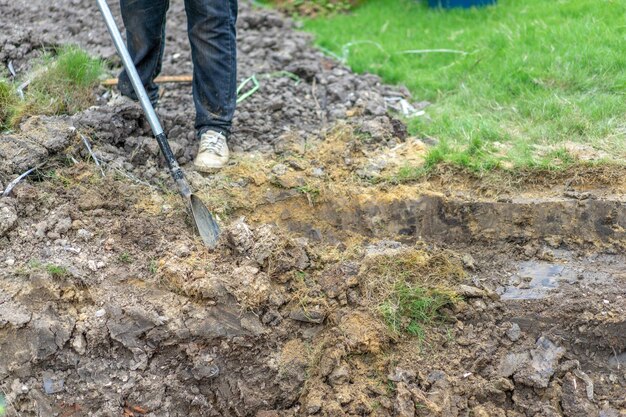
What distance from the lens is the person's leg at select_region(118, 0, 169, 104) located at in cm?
408

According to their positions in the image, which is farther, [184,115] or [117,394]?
[184,115]

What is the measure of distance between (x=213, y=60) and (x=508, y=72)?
77.2 inches

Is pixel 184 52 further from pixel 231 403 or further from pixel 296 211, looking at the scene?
pixel 231 403

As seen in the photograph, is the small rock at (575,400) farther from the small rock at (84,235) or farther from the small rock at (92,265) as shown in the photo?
the small rock at (84,235)

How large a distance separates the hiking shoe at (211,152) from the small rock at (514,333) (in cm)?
172

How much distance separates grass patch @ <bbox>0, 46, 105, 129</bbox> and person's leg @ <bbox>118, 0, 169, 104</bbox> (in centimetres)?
27

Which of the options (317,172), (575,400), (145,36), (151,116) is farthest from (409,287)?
(145,36)

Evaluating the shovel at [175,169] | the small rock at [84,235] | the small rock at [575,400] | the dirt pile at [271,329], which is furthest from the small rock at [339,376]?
the small rock at [84,235]

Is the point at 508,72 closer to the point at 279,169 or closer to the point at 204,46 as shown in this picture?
the point at 279,169

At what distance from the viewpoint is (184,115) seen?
4.57 m

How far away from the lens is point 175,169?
3730 mm

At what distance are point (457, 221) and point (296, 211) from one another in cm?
81

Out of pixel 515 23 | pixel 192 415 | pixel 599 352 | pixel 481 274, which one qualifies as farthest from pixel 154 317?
pixel 515 23

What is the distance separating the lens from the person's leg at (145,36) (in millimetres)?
4082
